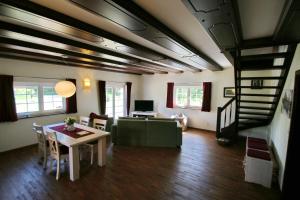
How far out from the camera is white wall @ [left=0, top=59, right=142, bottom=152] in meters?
3.83

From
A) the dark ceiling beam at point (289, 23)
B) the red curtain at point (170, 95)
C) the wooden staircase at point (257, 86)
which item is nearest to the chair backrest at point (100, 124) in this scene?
the wooden staircase at point (257, 86)

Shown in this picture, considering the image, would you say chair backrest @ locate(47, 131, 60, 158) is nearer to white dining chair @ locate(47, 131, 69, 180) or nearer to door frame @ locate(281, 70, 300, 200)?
white dining chair @ locate(47, 131, 69, 180)

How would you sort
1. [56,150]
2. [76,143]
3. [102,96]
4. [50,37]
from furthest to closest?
[102,96] < [56,150] < [76,143] < [50,37]

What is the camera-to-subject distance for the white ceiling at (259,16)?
154cm

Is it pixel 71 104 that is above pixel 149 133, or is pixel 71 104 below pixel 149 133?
above

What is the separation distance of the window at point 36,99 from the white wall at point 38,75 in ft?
0.73

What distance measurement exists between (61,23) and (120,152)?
317cm

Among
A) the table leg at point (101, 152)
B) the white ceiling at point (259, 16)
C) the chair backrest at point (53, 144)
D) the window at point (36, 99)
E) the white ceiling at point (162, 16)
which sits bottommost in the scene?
the table leg at point (101, 152)

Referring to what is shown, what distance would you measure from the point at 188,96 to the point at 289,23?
5028 mm

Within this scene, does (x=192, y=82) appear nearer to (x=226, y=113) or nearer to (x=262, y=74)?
(x=226, y=113)

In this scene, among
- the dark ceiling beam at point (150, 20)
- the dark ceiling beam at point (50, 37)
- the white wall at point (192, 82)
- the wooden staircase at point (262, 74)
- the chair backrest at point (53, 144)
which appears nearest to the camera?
the dark ceiling beam at point (150, 20)

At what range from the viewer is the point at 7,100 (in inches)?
147

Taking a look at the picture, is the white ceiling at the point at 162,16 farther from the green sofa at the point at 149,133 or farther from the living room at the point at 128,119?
the green sofa at the point at 149,133

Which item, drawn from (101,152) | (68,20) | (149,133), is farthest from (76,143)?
(149,133)
